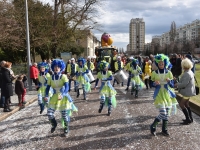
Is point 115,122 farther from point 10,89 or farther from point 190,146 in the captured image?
point 10,89

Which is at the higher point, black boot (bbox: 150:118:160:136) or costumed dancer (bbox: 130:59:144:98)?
costumed dancer (bbox: 130:59:144:98)

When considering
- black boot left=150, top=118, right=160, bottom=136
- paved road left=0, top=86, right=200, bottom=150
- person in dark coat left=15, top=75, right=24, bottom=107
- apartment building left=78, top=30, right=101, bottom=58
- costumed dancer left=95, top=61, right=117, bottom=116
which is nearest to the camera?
paved road left=0, top=86, right=200, bottom=150

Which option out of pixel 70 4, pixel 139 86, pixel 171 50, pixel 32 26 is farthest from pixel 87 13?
pixel 171 50

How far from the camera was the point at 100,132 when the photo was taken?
19.6 ft

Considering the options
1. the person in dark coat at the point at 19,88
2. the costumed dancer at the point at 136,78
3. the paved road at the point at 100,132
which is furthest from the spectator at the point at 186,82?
the person in dark coat at the point at 19,88

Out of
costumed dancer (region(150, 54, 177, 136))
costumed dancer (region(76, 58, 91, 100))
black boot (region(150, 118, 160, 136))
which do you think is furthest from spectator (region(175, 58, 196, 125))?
costumed dancer (region(76, 58, 91, 100))

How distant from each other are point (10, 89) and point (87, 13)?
2133cm

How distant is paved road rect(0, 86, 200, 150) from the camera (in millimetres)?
5148

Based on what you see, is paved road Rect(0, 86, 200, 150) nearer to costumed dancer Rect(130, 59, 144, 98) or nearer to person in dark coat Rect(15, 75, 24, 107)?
person in dark coat Rect(15, 75, 24, 107)

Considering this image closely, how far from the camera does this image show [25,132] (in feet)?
20.2

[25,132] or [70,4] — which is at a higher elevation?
[70,4]

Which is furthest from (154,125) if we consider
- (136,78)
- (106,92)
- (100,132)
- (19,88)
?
(19,88)

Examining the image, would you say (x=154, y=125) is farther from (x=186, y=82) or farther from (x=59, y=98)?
(x=59, y=98)

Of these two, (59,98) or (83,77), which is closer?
(59,98)
